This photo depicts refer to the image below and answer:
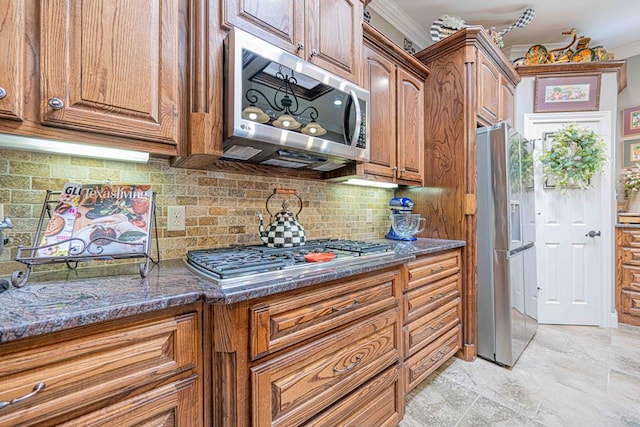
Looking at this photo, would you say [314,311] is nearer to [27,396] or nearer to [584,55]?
[27,396]

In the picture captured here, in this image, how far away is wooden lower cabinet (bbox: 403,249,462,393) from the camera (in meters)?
1.71

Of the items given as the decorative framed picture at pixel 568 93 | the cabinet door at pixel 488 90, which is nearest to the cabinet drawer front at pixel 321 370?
→ the cabinet door at pixel 488 90

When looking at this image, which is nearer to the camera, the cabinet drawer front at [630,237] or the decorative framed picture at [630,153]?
the cabinet drawer front at [630,237]

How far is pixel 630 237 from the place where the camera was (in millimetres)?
2994

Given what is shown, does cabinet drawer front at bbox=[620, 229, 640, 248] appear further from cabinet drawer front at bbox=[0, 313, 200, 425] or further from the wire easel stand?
the wire easel stand

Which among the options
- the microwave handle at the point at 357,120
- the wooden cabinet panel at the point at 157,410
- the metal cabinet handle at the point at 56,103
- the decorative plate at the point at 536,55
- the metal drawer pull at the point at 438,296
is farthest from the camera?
the decorative plate at the point at 536,55

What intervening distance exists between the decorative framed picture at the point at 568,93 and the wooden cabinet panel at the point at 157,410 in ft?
12.9

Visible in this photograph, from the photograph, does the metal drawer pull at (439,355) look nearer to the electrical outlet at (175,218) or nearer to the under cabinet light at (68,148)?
the electrical outlet at (175,218)

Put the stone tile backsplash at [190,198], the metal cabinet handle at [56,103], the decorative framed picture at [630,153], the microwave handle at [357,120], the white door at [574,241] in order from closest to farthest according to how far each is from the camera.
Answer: the metal cabinet handle at [56,103], the stone tile backsplash at [190,198], the microwave handle at [357,120], the white door at [574,241], the decorative framed picture at [630,153]

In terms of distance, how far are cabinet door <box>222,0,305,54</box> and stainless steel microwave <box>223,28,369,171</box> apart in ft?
0.29

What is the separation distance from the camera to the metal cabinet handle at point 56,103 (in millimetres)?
875

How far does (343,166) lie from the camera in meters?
1.87

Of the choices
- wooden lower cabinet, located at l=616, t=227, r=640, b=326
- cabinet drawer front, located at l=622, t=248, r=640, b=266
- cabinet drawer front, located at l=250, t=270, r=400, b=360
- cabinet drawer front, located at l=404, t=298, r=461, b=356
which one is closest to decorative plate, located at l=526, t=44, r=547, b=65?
wooden lower cabinet, located at l=616, t=227, r=640, b=326

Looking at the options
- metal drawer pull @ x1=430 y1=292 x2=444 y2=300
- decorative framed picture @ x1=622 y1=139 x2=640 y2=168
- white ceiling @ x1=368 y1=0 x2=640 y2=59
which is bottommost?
metal drawer pull @ x1=430 y1=292 x2=444 y2=300
